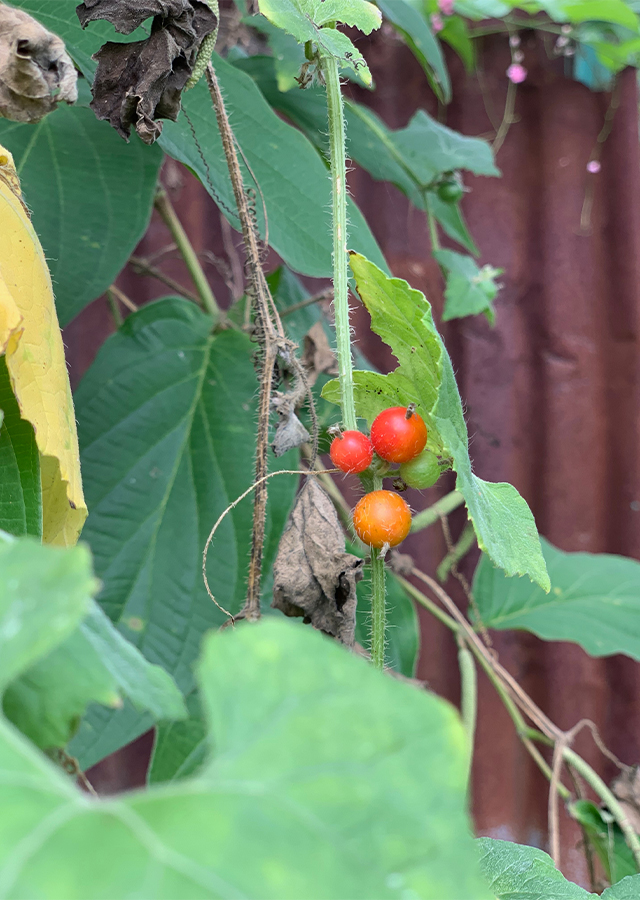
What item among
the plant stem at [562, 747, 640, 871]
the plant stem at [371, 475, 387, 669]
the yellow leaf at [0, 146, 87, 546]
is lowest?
the plant stem at [562, 747, 640, 871]

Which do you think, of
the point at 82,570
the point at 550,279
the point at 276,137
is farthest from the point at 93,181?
the point at 550,279

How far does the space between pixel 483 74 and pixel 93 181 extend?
69 centimetres

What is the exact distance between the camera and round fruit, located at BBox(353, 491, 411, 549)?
29cm

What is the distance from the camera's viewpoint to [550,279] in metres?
0.97

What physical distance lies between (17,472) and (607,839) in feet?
2.12

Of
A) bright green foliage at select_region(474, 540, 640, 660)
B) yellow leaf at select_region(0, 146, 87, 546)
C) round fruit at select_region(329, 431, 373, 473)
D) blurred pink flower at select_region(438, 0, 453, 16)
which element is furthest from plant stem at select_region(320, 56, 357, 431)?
blurred pink flower at select_region(438, 0, 453, 16)

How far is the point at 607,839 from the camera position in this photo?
0.65m

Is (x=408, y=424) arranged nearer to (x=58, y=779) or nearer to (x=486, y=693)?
(x=58, y=779)

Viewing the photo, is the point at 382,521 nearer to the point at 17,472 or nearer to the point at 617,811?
the point at 17,472

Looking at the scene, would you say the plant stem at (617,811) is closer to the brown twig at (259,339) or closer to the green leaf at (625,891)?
the green leaf at (625,891)

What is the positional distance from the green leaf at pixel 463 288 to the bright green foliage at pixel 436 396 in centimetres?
45

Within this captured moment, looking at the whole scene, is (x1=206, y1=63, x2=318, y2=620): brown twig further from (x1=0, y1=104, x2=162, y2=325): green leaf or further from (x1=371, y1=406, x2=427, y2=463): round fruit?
(x1=0, y1=104, x2=162, y2=325): green leaf

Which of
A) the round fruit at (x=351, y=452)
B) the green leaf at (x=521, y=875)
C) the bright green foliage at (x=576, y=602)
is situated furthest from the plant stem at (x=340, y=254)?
the bright green foliage at (x=576, y=602)

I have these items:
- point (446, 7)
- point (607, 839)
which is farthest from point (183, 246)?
point (607, 839)
